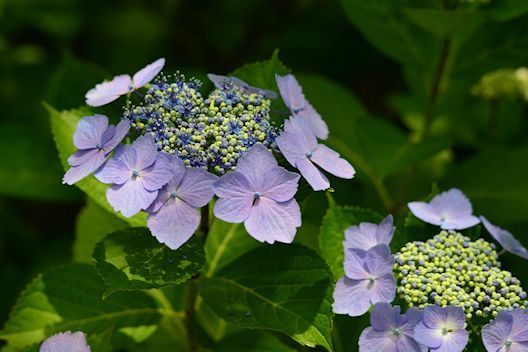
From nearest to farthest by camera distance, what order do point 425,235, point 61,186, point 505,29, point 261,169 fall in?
point 261,169 → point 425,235 → point 505,29 → point 61,186

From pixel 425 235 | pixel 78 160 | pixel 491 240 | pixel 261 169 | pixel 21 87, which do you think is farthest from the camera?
pixel 21 87

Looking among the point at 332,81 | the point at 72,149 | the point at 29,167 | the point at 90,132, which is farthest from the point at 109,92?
the point at 332,81

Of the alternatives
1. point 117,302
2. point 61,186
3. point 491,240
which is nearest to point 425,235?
point 491,240

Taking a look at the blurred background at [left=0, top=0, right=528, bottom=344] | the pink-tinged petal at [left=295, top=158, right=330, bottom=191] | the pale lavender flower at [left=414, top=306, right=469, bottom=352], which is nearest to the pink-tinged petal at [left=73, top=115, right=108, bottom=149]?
the pink-tinged petal at [left=295, top=158, right=330, bottom=191]

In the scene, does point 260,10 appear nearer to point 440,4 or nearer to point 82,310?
point 440,4

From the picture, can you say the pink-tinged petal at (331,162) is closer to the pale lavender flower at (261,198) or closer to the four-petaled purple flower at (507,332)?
the pale lavender flower at (261,198)

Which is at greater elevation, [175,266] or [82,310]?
[175,266]

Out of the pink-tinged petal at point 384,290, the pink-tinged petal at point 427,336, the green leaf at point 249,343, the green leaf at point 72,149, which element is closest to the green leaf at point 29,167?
the green leaf at point 72,149
